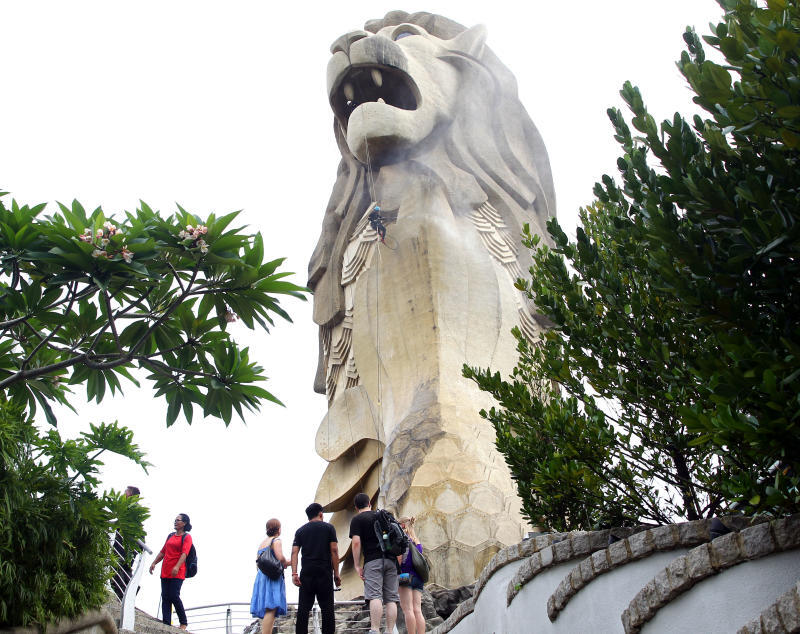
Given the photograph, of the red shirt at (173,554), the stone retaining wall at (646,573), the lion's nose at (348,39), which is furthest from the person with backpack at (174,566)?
the lion's nose at (348,39)

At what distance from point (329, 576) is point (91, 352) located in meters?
2.16

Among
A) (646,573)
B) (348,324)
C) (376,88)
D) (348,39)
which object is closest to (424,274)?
(348,324)

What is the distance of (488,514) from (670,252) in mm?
7558

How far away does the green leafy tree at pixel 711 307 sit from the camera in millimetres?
3014

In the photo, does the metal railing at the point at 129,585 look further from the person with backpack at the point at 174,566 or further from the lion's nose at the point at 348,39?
the lion's nose at the point at 348,39

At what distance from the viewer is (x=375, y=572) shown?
616 cm

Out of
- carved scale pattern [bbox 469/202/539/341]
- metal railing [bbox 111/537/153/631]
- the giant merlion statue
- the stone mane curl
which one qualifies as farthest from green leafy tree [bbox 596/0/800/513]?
the stone mane curl

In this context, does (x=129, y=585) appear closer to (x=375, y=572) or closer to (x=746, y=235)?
(x=375, y=572)

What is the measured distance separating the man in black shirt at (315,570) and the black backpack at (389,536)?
319 mm

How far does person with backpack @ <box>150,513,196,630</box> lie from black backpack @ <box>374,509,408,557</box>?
2254mm

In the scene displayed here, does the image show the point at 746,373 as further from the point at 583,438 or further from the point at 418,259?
the point at 418,259

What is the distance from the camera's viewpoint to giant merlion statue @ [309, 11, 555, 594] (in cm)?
1102

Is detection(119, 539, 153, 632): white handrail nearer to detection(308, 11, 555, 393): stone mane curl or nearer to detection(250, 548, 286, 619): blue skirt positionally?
detection(250, 548, 286, 619): blue skirt

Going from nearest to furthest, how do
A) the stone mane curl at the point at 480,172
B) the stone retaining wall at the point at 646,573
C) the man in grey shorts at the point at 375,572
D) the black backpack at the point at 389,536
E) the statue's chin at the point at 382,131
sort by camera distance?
the stone retaining wall at the point at 646,573
the man in grey shorts at the point at 375,572
the black backpack at the point at 389,536
the statue's chin at the point at 382,131
the stone mane curl at the point at 480,172
